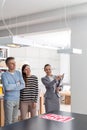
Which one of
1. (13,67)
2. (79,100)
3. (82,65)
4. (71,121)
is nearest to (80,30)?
(82,65)

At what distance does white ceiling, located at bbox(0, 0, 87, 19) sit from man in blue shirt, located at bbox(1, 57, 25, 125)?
1.24 meters

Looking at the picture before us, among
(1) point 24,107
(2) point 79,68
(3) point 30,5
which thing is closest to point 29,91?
(1) point 24,107

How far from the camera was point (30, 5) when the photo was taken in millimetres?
4758

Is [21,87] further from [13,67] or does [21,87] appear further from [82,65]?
[82,65]

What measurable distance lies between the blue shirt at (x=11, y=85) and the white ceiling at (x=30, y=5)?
1395 millimetres

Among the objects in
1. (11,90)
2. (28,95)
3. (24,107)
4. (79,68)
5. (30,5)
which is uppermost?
(30,5)

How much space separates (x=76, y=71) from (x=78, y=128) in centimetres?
268

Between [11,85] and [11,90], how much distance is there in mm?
110

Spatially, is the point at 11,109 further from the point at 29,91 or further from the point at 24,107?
the point at 29,91

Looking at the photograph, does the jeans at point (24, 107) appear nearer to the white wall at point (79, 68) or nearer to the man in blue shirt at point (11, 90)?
the man in blue shirt at point (11, 90)

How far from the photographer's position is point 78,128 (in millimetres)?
2623

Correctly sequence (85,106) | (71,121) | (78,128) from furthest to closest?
(85,106), (71,121), (78,128)

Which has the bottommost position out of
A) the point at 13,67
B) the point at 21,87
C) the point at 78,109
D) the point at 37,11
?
the point at 78,109

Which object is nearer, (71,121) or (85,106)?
(71,121)
